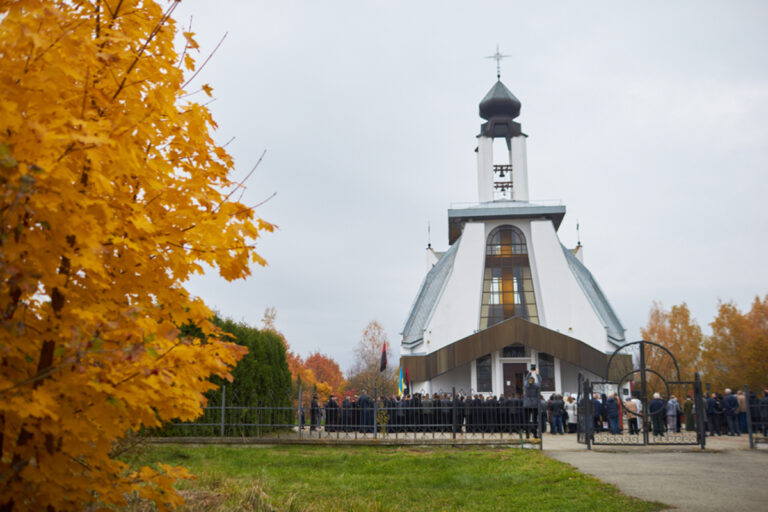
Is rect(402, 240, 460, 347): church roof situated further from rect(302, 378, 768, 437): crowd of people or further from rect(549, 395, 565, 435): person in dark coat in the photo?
rect(302, 378, 768, 437): crowd of people

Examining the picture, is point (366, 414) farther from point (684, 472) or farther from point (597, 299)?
point (597, 299)

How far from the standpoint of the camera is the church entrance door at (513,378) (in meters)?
35.2

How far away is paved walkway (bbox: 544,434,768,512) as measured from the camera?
711 cm

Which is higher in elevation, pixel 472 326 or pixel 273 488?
pixel 472 326

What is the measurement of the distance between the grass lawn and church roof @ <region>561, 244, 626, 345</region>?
31.5m

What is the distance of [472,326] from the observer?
40438mm

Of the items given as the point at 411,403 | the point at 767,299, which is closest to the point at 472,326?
the point at 411,403

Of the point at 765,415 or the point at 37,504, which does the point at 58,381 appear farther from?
the point at 765,415

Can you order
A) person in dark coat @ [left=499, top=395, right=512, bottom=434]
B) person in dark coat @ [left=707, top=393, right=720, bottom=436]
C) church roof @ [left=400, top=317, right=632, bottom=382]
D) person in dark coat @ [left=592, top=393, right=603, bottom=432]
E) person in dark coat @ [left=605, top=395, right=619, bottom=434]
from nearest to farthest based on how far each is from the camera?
person in dark coat @ [left=499, top=395, right=512, bottom=434] → person in dark coat @ [left=605, top=395, right=619, bottom=434] → person in dark coat @ [left=592, top=393, right=603, bottom=432] → person in dark coat @ [left=707, top=393, right=720, bottom=436] → church roof @ [left=400, top=317, right=632, bottom=382]

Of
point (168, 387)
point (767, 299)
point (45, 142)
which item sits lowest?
point (168, 387)

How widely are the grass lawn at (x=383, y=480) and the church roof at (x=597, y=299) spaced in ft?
103

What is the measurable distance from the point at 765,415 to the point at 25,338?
1855 cm

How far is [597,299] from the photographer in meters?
46.5

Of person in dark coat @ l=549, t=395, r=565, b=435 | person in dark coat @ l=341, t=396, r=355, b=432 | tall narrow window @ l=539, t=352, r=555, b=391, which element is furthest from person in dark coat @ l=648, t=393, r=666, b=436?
tall narrow window @ l=539, t=352, r=555, b=391
